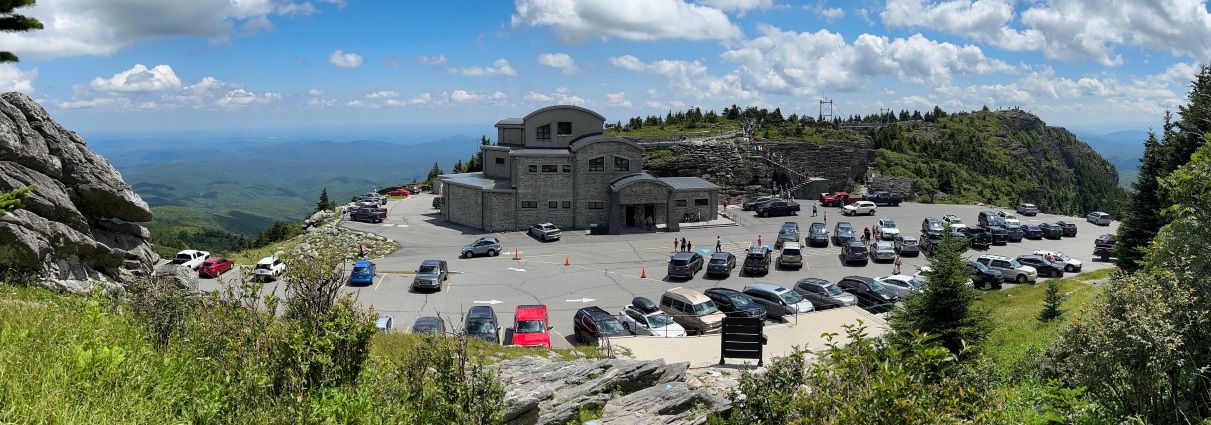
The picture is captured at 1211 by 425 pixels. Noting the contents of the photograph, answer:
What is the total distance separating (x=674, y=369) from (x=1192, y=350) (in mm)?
9506

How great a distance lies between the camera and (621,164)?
5266 centimetres

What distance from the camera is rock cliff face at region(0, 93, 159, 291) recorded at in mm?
16188

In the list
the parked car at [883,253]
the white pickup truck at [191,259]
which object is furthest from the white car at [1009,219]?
the white pickup truck at [191,259]

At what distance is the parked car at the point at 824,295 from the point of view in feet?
93.8

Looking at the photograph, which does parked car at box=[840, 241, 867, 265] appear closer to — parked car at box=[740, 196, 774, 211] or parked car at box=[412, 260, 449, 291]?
parked car at box=[740, 196, 774, 211]

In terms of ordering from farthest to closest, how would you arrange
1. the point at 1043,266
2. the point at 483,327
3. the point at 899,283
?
the point at 1043,266
the point at 899,283
the point at 483,327

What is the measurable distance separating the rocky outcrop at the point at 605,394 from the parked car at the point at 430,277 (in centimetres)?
1657

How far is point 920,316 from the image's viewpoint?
1786 cm

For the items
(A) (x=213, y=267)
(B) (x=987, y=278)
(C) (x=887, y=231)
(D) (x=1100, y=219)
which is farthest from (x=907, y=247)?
(A) (x=213, y=267)

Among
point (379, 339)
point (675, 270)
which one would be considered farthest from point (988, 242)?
point (379, 339)

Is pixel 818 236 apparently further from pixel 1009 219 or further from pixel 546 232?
pixel 1009 219

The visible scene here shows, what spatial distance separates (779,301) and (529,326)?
35.3ft

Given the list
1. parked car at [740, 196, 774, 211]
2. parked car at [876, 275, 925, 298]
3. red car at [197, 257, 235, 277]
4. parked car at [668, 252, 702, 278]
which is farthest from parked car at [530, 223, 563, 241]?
parked car at [876, 275, 925, 298]

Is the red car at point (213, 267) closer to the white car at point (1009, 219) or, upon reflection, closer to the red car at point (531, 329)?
the red car at point (531, 329)
